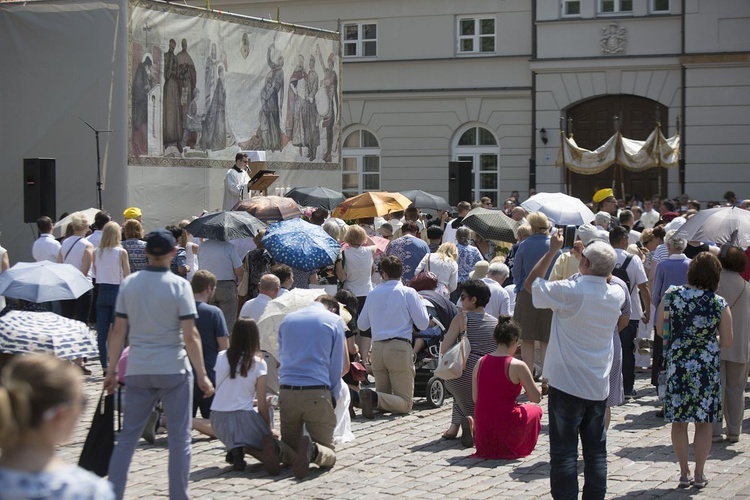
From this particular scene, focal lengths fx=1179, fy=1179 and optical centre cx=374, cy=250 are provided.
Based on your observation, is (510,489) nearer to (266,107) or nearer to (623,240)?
(623,240)

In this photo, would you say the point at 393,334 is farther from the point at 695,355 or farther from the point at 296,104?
the point at 296,104

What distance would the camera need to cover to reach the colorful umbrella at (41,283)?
10.4 metres

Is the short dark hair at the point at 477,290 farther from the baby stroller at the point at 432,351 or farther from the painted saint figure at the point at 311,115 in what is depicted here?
the painted saint figure at the point at 311,115

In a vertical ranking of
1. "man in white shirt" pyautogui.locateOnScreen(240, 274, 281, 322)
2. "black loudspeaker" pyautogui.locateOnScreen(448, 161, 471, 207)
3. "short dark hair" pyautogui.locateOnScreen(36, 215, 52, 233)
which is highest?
"black loudspeaker" pyautogui.locateOnScreen(448, 161, 471, 207)

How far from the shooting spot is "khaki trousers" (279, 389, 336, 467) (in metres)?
8.88

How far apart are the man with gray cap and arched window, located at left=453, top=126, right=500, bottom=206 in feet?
92.1

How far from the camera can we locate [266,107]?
26.9 metres

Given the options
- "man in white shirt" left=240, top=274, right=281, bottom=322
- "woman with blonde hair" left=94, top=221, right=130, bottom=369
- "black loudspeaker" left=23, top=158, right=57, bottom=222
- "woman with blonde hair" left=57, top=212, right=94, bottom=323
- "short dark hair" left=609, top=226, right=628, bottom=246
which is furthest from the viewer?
"black loudspeaker" left=23, top=158, right=57, bottom=222

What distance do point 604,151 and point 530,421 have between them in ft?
66.0

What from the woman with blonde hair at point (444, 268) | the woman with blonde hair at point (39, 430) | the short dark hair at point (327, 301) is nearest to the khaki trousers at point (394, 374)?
the short dark hair at point (327, 301)

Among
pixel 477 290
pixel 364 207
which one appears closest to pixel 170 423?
pixel 477 290

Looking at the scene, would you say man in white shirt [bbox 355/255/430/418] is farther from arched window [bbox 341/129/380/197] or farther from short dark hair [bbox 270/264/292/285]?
arched window [bbox 341/129/380/197]

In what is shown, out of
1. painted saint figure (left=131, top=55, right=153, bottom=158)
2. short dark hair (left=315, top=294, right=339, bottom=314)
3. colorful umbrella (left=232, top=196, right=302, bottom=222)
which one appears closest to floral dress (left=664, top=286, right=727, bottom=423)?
short dark hair (left=315, top=294, right=339, bottom=314)

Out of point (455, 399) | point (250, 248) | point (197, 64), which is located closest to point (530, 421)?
point (455, 399)
